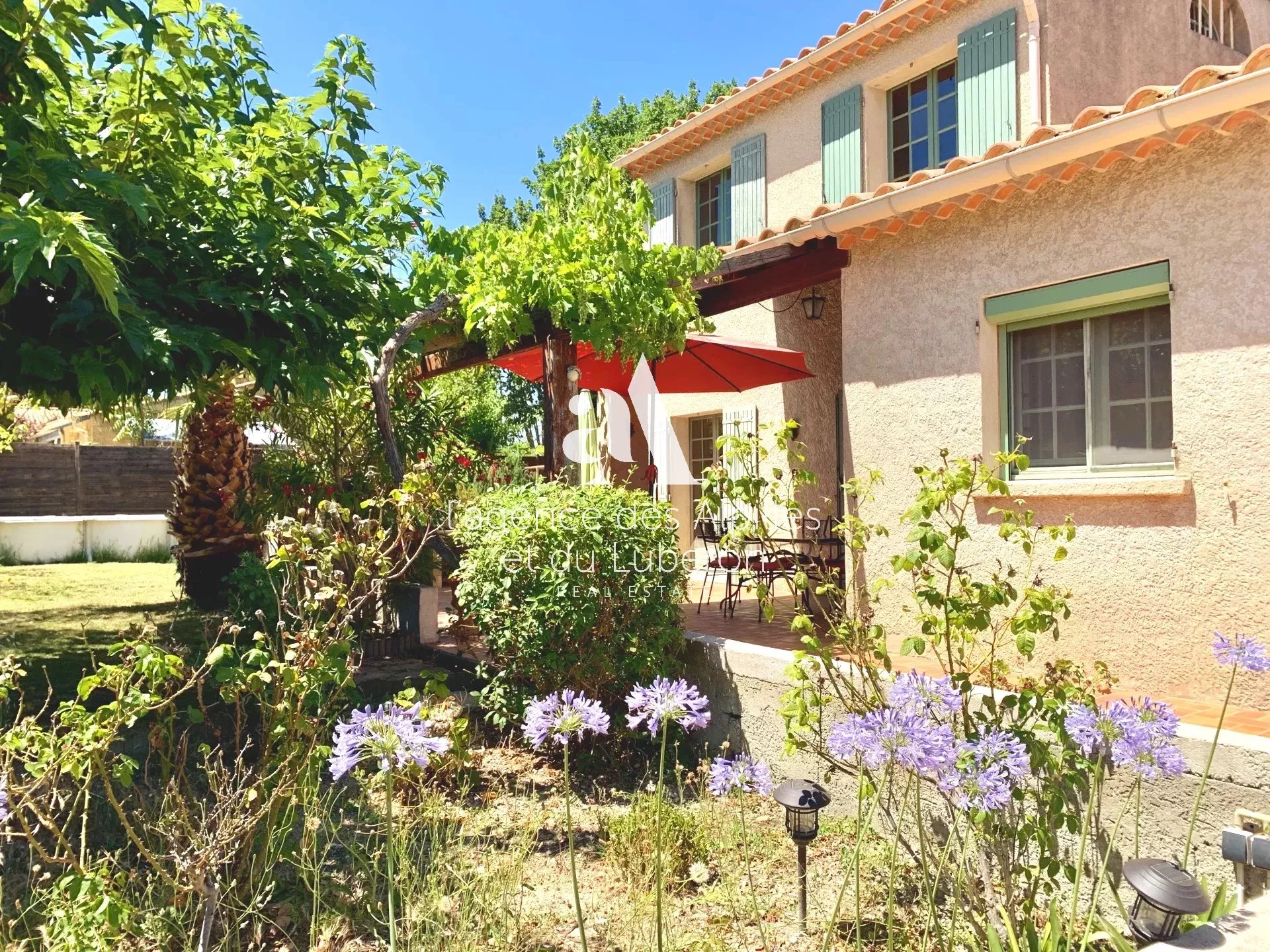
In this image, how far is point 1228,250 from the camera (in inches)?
A: 215

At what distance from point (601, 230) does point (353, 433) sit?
4.26 meters

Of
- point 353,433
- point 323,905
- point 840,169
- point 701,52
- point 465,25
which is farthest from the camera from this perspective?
point 701,52

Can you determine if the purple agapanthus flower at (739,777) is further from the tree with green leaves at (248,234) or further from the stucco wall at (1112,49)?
the stucco wall at (1112,49)

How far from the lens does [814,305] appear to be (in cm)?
965

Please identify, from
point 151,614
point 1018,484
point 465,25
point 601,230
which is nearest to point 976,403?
point 1018,484

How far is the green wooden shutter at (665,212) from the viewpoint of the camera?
14.5 meters

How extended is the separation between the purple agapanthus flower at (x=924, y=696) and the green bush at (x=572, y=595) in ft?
10.6

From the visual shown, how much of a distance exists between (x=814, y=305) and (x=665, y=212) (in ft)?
19.3

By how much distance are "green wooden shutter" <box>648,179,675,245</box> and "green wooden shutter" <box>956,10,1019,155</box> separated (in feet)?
17.5


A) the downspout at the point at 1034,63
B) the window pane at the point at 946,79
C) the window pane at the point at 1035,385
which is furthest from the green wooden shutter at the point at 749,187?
the window pane at the point at 1035,385

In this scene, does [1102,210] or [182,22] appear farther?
[182,22]

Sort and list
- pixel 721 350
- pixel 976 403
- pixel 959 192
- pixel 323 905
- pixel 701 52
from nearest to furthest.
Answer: pixel 323 905 < pixel 959 192 < pixel 976 403 < pixel 721 350 < pixel 701 52

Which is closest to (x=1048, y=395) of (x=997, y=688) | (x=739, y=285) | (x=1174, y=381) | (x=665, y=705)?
(x=1174, y=381)

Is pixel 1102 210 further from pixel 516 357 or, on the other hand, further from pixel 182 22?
pixel 182 22
